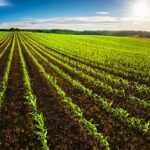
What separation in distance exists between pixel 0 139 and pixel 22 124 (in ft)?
4.25

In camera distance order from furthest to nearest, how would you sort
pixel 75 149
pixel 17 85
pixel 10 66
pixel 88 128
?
pixel 10 66 < pixel 17 85 < pixel 88 128 < pixel 75 149

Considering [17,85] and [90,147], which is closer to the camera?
[90,147]

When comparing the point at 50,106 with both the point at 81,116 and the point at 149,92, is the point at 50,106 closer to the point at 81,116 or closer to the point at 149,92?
the point at 81,116

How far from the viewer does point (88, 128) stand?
914 cm

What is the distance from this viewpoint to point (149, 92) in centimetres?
1410

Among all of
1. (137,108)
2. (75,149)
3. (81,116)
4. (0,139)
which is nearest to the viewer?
(75,149)

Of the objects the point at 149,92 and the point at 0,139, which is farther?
the point at 149,92

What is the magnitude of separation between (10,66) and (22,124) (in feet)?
45.1

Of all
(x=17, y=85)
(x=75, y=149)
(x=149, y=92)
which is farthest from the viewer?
(x=17, y=85)

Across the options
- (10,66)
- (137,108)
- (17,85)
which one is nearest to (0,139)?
(137,108)

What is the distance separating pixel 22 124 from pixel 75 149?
275 centimetres

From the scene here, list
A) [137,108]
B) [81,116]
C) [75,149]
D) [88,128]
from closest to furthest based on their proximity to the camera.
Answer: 1. [75,149]
2. [88,128]
3. [81,116]
4. [137,108]

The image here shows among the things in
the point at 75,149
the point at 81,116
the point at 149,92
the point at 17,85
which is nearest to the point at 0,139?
the point at 75,149

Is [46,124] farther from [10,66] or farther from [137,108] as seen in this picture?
[10,66]
